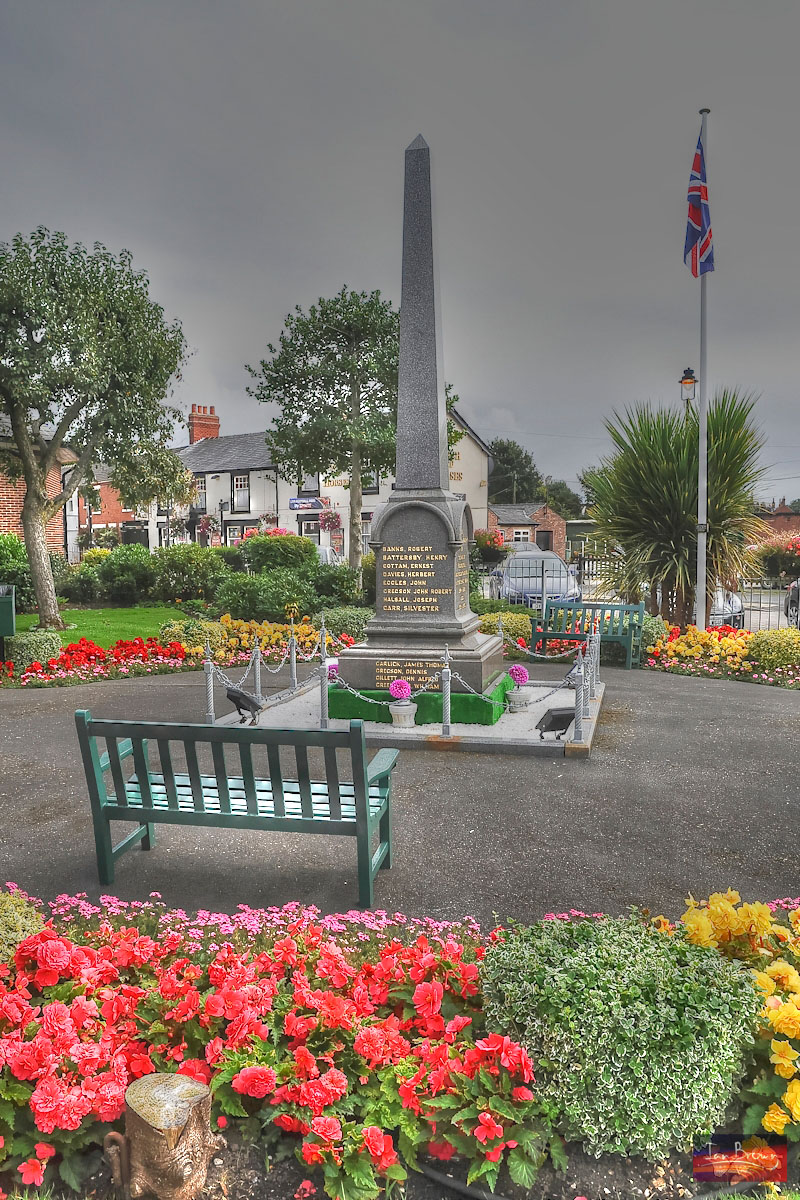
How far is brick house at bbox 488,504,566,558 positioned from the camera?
49.9 m

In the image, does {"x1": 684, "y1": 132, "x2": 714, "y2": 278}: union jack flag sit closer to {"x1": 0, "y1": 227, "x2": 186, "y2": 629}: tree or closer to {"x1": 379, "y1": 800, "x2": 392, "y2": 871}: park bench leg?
{"x1": 0, "y1": 227, "x2": 186, "y2": 629}: tree

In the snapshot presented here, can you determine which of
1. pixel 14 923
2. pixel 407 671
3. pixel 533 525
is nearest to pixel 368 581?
pixel 407 671

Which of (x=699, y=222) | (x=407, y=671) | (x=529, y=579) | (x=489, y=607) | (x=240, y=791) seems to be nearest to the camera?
(x=240, y=791)

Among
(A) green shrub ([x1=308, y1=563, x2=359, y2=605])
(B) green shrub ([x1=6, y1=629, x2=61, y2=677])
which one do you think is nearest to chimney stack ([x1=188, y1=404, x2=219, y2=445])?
(A) green shrub ([x1=308, y1=563, x2=359, y2=605])

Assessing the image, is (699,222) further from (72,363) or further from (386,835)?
(386,835)

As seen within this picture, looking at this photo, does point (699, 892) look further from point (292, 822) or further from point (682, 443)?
point (682, 443)

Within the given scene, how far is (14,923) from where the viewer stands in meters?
3.34

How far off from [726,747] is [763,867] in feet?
9.62

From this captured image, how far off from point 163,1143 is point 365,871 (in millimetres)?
1981

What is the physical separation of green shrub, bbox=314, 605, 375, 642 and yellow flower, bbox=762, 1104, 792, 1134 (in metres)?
12.5

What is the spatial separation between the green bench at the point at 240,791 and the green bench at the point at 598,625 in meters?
8.50

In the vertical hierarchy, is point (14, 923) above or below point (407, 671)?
below

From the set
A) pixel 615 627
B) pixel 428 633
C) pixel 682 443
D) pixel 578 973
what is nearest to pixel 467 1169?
pixel 578 973

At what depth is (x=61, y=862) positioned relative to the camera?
482 centimetres
